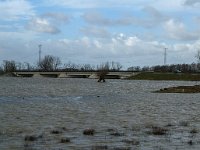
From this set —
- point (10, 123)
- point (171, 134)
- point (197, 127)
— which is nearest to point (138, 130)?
point (171, 134)

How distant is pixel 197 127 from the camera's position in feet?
99.1

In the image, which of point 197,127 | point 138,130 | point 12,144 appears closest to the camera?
point 12,144

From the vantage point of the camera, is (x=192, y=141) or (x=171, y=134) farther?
(x=171, y=134)

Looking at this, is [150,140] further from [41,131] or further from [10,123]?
[10,123]

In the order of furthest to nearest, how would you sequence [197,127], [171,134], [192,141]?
1. [197,127]
2. [171,134]
3. [192,141]

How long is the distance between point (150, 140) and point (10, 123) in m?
11.4

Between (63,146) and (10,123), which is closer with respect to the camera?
(63,146)

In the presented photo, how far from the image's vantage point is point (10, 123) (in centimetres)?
3080

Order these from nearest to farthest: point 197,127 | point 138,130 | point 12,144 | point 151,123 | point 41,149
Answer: point 41,149 < point 12,144 < point 138,130 < point 197,127 < point 151,123

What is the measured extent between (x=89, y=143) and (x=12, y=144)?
11.9 feet

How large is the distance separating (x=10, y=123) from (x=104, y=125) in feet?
20.7

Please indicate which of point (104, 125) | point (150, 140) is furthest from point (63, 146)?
point (104, 125)

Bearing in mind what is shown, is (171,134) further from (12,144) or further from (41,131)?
(12,144)

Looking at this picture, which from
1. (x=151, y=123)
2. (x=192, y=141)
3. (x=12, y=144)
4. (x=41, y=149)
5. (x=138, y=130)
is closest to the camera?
(x=41, y=149)
